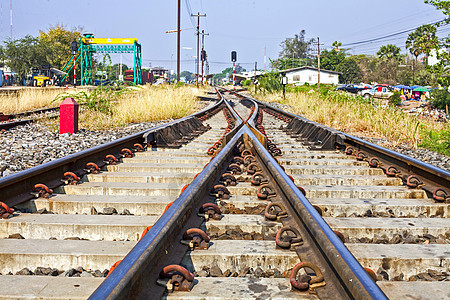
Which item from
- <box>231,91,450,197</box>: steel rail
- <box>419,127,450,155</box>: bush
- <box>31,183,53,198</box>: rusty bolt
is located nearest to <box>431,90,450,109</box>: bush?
<box>419,127,450,155</box>: bush

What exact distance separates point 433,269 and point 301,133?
6.04 m

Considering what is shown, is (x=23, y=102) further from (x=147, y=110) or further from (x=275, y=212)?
(x=275, y=212)

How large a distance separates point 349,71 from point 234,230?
116 meters

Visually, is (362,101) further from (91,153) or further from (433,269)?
(433,269)

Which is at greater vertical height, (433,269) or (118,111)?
(118,111)

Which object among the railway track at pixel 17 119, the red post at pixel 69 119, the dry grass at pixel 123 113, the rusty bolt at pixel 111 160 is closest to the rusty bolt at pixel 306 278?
the rusty bolt at pixel 111 160

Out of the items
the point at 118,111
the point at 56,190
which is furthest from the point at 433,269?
the point at 118,111

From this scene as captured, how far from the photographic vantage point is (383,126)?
8711 mm

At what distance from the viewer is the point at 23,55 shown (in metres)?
60.6

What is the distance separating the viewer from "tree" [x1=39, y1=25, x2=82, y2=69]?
2593 inches

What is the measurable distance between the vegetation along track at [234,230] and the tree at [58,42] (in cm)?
6586

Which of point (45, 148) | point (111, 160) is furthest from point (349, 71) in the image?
point (111, 160)

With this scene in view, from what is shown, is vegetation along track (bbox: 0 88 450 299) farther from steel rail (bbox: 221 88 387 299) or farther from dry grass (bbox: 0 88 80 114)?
dry grass (bbox: 0 88 80 114)

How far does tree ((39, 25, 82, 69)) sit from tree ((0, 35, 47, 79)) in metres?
2.49
